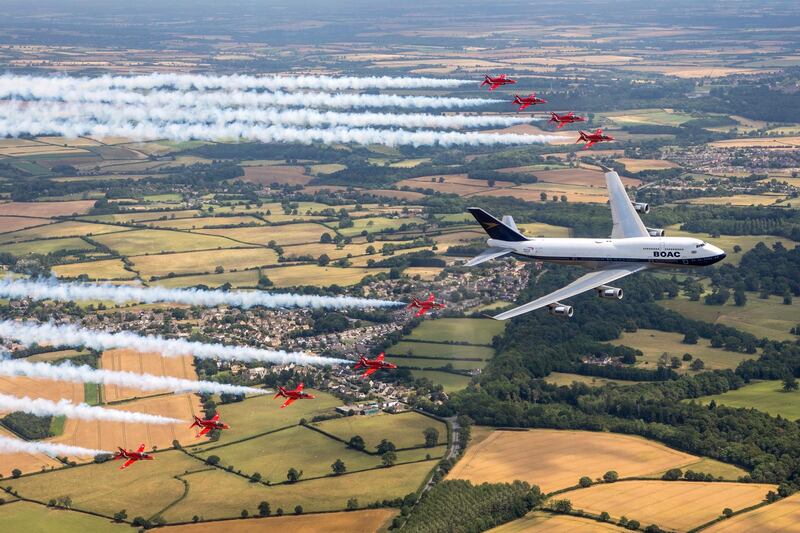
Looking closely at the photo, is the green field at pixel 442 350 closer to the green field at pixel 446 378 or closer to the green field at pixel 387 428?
the green field at pixel 446 378

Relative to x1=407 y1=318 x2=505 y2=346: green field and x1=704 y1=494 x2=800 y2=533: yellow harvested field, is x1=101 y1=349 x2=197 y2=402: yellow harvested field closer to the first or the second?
x1=407 y1=318 x2=505 y2=346: green field

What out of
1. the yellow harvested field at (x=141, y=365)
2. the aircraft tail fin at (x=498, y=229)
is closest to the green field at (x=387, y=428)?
the yellow harvested field at (x=141, y=365)

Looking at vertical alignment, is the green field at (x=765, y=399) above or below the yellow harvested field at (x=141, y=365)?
above

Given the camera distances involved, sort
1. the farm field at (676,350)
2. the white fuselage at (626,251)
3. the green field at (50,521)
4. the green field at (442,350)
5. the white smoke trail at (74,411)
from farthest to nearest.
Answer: the green field at (442,350) < the farm field at (676,350) < the white smoke trail at (74,411) < the green field at (50,521) < the white fuselage at (626,251)

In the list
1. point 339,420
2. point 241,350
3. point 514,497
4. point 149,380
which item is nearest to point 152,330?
point 149,380

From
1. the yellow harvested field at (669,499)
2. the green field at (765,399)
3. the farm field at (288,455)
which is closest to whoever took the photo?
the yellow harvested field at (669,499)

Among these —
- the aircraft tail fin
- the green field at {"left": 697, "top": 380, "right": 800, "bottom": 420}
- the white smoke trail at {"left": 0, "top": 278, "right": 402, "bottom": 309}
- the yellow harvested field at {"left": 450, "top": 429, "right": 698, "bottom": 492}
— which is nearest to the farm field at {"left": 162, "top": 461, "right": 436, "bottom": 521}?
the yellow harvested field at {"left": 450, "top": 429, "right": 698, "bottom": 492}

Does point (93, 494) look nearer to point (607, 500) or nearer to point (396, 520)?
point (396, 520)
